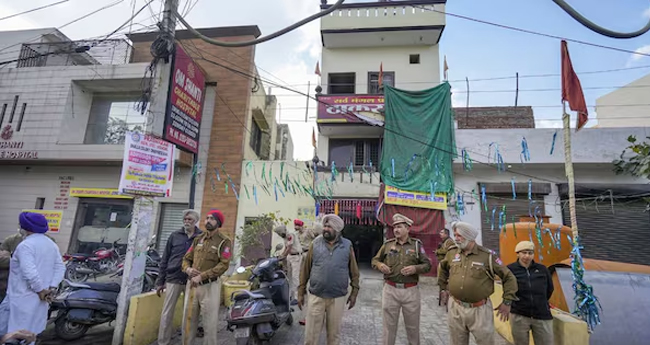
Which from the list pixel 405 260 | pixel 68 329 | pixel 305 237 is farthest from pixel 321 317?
pixel 68 329

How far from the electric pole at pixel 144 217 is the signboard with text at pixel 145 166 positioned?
0.19 m

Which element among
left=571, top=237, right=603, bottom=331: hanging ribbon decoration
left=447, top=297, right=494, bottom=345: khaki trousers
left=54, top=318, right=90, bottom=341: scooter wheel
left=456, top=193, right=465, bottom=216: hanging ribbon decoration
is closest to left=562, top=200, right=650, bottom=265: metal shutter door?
left=456, top=193, right=465, bottom=216: hanging ribbon decoration

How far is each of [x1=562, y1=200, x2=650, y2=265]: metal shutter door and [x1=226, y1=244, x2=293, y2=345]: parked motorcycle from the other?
1055cm

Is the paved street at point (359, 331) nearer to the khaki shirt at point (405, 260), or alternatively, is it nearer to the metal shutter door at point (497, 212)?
the khaki shirt at point (405, 260)

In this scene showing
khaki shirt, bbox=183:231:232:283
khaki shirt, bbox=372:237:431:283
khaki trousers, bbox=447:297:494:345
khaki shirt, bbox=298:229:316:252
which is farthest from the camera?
khaki shirt, bbox=298:229:316:252

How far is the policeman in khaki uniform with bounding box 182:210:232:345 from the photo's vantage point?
12.6ft

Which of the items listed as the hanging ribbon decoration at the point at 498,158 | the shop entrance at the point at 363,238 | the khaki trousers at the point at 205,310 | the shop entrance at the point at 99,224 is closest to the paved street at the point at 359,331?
the khaki trousers at the point at 205,310

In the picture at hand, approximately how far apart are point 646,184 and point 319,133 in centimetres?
1131

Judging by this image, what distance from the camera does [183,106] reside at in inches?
345

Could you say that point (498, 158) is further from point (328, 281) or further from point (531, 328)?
point (328, 281)

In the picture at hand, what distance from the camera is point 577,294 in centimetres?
400

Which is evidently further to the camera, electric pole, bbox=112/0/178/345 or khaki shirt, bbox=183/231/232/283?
electric pole, bbox=112/0/178/345

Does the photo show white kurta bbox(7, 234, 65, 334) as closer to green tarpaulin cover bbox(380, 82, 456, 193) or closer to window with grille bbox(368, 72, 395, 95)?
green tarpaulin cover bbox(380, 82, 456, 193)

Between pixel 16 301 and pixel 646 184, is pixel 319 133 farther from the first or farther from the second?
pixel 646 184
